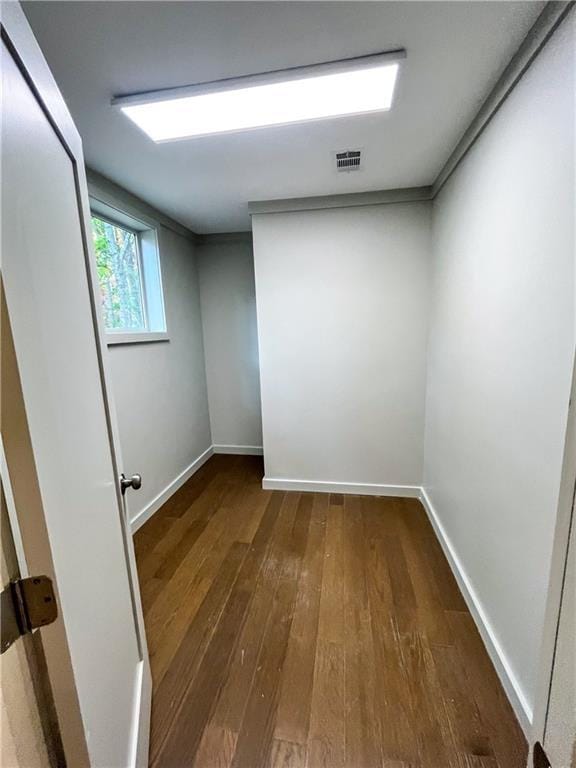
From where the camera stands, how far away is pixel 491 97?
136 centimetres

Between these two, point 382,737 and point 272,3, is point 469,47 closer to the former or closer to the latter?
point 272,3

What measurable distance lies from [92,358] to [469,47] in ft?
5.40

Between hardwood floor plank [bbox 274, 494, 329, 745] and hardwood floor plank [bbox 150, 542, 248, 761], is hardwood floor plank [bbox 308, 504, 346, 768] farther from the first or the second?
hardwood floor plank [bbox 150, 542, 248, 761]

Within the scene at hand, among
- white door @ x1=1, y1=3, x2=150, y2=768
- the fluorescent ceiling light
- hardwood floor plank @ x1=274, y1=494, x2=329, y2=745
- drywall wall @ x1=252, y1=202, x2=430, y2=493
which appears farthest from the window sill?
hardwood floor plank @ x1=274, y1=494, x2=329, y2=745

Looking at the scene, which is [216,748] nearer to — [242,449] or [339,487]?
[339,487]

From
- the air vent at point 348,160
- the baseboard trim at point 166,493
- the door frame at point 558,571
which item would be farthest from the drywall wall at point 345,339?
→ the door frame at point 558,571

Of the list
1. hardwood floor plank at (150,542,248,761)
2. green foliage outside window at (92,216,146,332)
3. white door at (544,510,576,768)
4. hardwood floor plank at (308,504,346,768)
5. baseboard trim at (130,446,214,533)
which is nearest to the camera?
white door at (544,510,576,768)

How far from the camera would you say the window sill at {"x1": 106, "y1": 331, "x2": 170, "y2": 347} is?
217 centimetres

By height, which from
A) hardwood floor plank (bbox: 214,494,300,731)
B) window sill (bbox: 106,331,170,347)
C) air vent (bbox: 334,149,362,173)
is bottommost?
hardwood floor plank (bbox: 214,494,300,731)

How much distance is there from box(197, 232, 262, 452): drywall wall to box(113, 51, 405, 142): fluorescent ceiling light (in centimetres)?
191

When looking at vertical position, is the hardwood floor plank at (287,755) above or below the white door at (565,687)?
below

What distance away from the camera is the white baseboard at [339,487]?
109 inches

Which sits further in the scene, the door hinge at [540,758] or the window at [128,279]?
the window at [128,279]

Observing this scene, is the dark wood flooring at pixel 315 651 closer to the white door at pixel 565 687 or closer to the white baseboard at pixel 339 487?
the white baseboard at pixel 339 487
